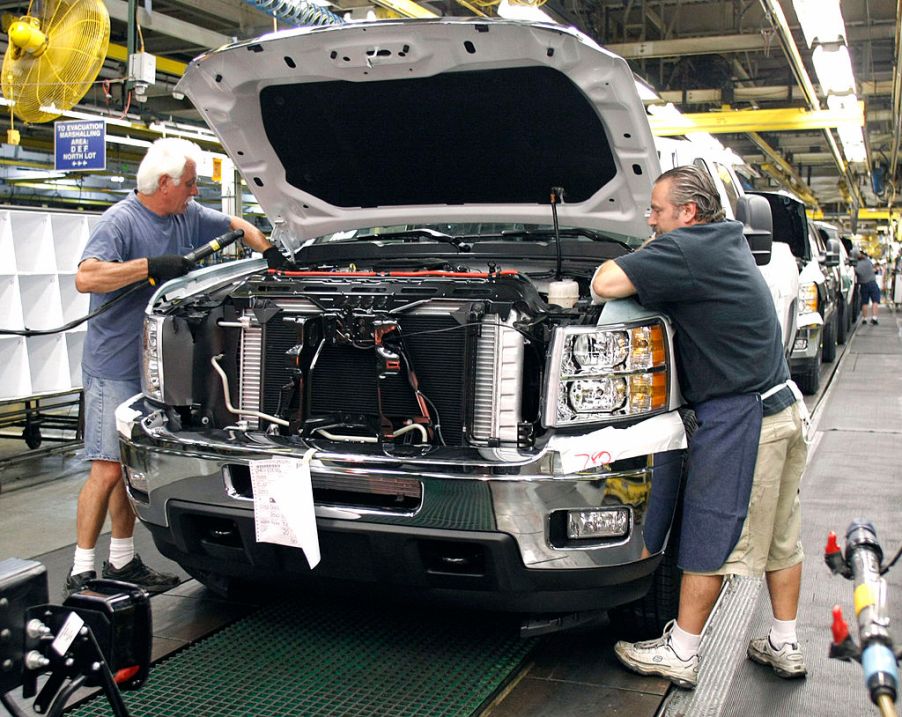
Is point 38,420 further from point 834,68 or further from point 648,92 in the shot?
point 834,68

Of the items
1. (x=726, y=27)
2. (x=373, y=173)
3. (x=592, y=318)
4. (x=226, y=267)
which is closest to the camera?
(x=592, y=318)

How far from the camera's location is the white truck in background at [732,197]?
4410 millimetres

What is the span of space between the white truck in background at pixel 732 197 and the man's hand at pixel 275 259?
5.07 feet

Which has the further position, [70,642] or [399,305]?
[399,305]

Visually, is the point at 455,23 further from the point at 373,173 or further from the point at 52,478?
the point at 52,478

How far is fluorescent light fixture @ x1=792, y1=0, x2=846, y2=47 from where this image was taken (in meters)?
7.93

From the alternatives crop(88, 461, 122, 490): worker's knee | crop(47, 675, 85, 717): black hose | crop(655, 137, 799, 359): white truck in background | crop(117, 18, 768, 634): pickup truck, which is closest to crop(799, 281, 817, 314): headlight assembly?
crop(655, 137, 799, 359): white truck in background

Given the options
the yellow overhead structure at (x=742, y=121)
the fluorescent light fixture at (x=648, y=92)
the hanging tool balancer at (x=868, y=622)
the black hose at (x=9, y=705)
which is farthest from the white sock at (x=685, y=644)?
the yellow overhead structure at (x=742, y=121)

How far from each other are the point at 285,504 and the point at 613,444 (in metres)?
0.98

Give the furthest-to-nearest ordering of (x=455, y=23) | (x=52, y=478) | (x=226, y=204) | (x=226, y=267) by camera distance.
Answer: (x=226, y=204) < (x=52, y=478) < (x=226, y=267) < (x=455, y=23)

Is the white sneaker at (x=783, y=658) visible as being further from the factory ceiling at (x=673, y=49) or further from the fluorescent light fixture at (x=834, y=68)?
the fluorescent light fixture at (x=834, y=68)

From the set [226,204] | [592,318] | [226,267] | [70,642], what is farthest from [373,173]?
[226,204]

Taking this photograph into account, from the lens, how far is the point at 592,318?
9.76 feet

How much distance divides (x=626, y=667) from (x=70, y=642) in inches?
78.7
